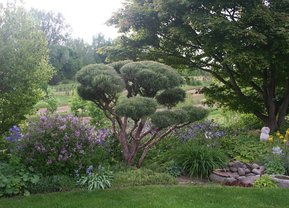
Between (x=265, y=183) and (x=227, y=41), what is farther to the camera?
(x=227, y=41)

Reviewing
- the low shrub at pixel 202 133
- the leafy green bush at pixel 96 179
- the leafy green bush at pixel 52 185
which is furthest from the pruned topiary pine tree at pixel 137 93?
the low shrub at pixel 202 133

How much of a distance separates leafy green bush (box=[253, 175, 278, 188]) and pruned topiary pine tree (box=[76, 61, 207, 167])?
4.74 ft

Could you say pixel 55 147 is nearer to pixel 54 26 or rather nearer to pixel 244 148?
pixel 244 148

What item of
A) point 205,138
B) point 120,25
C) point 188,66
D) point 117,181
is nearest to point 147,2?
point 120,25

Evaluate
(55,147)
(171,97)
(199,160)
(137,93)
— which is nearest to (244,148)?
(199,160)

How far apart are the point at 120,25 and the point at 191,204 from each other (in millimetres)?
5968

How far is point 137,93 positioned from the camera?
6.71 meters

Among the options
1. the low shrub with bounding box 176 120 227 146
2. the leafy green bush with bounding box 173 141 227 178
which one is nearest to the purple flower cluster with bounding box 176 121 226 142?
the low shrub with bounding box 176 120 227 146

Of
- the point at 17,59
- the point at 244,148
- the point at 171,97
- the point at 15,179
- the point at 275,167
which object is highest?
the point at 17,59

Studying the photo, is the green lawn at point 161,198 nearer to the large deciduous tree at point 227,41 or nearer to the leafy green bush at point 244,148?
the leafy green bush at point 244,148

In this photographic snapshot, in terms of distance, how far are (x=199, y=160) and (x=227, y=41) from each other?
310cm

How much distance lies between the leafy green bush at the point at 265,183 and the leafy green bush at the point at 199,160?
0.82 m

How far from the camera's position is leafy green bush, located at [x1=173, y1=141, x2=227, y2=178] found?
6234 millimetres

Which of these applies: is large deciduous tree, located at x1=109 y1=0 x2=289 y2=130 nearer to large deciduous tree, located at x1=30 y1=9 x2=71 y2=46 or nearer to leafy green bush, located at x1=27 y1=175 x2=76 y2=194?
leafy green bush, located at x1=27 y1=175 x2=76 y2=194
